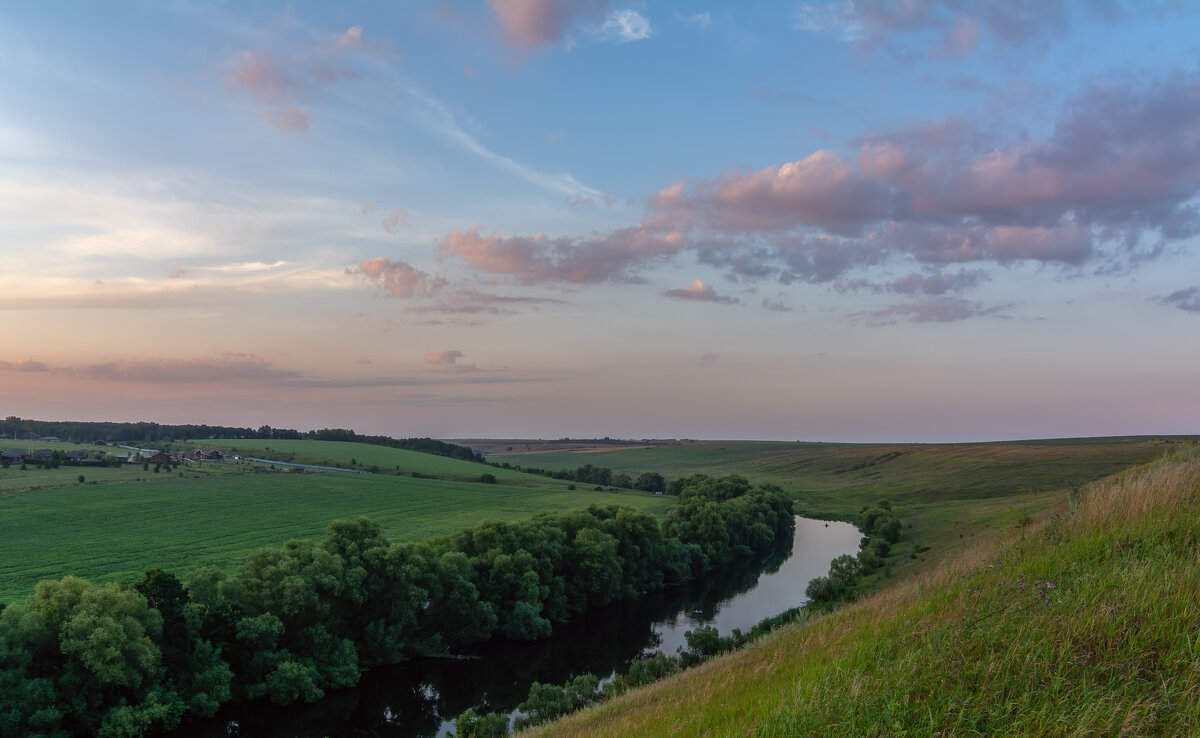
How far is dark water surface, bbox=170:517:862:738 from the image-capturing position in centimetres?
3600

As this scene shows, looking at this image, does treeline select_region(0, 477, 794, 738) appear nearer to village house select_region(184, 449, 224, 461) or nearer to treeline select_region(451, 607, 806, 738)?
treeline select_region(451, 607, 806, 738)

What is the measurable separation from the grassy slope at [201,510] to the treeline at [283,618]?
62.8 feet

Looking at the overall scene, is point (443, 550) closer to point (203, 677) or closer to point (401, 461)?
point (203, 677)

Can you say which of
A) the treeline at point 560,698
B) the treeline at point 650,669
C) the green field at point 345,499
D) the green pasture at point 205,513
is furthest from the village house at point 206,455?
the treeline at point 560,698

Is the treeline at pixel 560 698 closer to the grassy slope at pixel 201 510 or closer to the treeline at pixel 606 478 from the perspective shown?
the grassy slope at pixel 201 510

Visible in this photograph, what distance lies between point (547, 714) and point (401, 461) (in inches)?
5383

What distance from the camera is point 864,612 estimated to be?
12.7 metres

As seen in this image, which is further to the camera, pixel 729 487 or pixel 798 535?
pixel 729 487

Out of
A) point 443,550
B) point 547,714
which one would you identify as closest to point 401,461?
point 443,550

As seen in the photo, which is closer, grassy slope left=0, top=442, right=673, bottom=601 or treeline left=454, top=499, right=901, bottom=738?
treeline left=454, top=499, right=901, bottom=738

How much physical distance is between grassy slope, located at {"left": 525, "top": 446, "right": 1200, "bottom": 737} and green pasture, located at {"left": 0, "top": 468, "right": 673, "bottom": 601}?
179 ft

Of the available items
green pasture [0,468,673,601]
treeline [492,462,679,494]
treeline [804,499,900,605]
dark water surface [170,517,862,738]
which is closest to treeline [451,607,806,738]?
dark water surface [170,517,862,738]

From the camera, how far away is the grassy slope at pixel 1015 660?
629 centimetres

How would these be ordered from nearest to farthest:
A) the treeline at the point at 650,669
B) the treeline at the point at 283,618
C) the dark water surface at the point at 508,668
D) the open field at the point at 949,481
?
the treeline at the point at 650,669 < the treeline at the point at 283,618 < the dark water surface at the point at 508,668 < the open field at the point at 949,481
